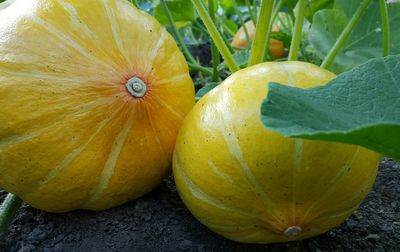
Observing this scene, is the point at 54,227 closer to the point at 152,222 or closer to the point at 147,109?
the point at 152,222

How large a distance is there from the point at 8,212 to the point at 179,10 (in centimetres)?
101

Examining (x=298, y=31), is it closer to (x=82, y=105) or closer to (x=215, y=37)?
(x=215, y=37)

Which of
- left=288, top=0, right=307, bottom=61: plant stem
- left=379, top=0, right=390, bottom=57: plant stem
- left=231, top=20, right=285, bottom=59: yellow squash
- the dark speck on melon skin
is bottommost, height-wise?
left=231, top=20, right=285, bottom=59: yellow squash

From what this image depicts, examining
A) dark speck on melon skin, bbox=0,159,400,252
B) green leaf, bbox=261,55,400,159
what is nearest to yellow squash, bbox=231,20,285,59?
dark speck on melon skin, bbox=0,159,400,252

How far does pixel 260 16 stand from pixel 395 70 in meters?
0.37

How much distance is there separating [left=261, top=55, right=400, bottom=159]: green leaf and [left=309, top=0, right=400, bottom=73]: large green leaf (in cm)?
53

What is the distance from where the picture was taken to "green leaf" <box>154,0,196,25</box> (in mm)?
1848

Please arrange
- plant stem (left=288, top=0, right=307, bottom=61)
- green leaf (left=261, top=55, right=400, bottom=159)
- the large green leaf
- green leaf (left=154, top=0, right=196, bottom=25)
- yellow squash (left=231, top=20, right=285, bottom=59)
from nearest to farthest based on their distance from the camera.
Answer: green leaf (left=261, top=55, right=400, bottom=159), plant stem (left=288, top=0, right=307, bottom=61), the large green leaf, green leaf (left=154, top=0, right=196, bottom=25), yellow squash (left=231, top=20, right=285, bottom=59)

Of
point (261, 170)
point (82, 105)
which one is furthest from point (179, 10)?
point (261, 170)

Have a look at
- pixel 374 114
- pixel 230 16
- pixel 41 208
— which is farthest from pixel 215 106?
pixel 230 16

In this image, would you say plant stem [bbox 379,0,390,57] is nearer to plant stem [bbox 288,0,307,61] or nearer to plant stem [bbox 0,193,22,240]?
plant stem [bbox 288,0,307,61]

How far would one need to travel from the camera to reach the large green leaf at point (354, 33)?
139 cm

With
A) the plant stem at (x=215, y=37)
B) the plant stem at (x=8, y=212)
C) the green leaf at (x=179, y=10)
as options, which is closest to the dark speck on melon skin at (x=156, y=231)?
the plant stem at (x=8, y=212)

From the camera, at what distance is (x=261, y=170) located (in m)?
0.88
